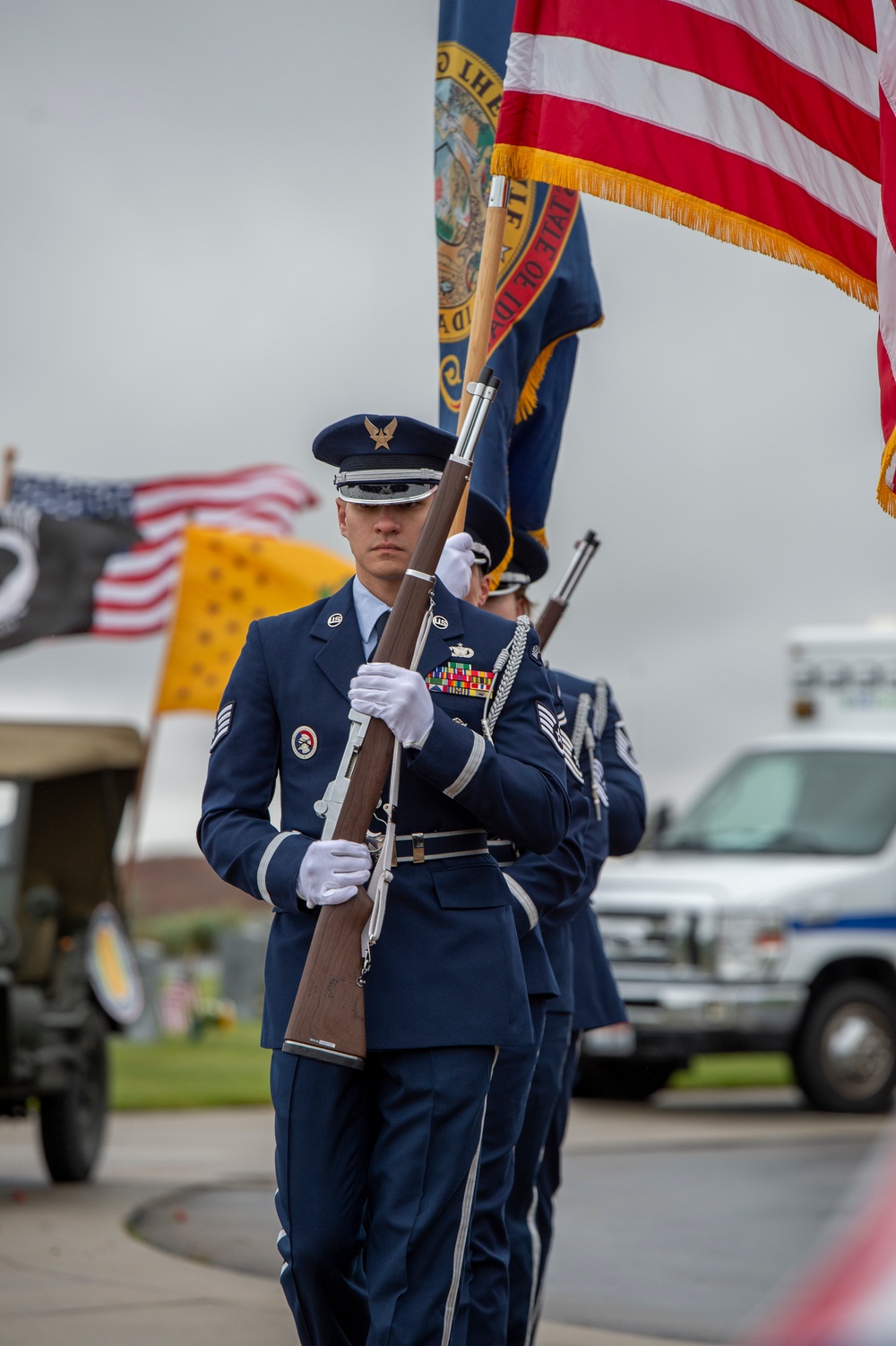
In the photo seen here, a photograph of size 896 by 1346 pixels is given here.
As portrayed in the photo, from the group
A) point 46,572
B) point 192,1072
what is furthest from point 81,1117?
point 46,572

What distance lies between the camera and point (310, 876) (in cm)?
296

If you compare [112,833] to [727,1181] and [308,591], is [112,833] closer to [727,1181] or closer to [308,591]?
[727,1181]

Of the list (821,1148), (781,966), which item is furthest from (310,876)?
(781,966)

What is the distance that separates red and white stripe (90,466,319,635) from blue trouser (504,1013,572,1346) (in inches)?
398

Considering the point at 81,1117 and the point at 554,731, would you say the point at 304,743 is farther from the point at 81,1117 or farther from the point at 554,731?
the point at 81,1117

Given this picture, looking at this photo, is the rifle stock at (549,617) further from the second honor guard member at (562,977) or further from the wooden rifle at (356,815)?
the wooden rifle at (356,815)

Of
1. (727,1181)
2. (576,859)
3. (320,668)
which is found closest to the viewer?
(320,668)

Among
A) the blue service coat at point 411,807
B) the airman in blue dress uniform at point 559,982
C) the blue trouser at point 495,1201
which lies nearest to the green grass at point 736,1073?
the airman in blue dress uniform at point 559,982

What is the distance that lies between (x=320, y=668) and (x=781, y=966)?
8.99 metres

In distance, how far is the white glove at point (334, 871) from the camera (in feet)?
9.64

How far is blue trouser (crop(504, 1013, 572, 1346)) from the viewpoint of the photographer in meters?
4.11

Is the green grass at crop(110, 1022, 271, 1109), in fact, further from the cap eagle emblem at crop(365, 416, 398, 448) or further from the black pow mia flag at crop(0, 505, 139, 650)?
the cap eagle emblem at crop(365, 416, 398, 448)

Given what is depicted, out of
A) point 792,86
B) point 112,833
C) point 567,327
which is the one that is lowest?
point 112,833

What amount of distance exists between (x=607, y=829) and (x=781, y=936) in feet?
24.0
